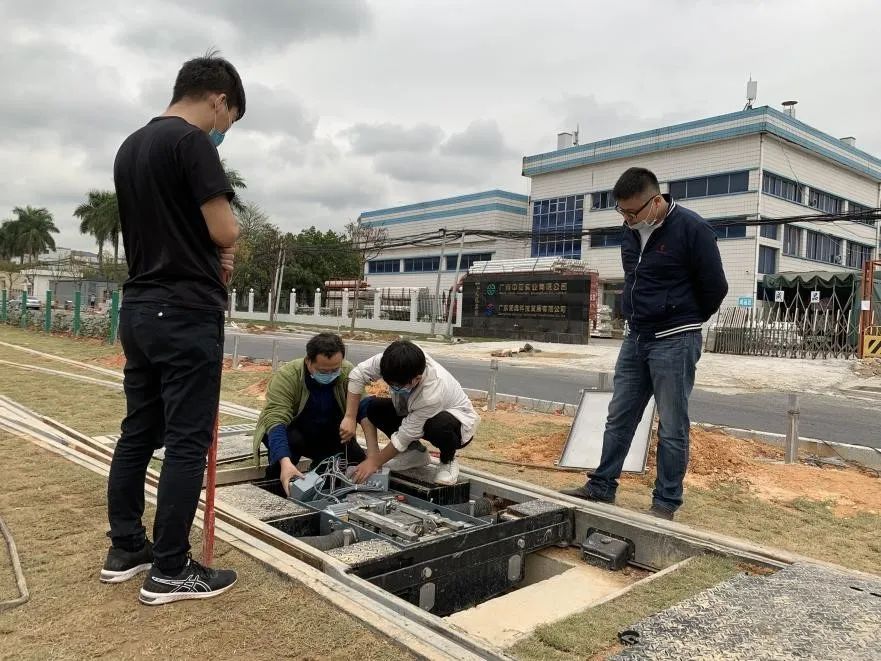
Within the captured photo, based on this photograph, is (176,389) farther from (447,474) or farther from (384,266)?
(384,266)

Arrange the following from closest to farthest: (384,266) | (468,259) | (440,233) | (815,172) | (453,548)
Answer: (453,548), (815,172), (440,233), (468,259), (384,266)

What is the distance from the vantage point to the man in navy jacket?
3.51m

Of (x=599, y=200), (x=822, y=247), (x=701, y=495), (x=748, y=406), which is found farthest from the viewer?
(x=599, y=200)

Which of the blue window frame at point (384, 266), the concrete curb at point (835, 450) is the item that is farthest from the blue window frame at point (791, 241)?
the concrete curb at point (835, 450)

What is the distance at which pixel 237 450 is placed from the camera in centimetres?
480

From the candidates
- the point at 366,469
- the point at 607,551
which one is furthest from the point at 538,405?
the point at 607,551

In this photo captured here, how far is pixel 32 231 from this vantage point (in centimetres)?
6538

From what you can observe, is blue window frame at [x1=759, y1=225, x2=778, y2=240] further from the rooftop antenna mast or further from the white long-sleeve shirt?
the white long-sleeve shirt

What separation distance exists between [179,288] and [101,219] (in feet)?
162

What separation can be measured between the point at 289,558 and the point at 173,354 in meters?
0.97

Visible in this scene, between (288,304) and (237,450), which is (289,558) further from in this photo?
(288,304)

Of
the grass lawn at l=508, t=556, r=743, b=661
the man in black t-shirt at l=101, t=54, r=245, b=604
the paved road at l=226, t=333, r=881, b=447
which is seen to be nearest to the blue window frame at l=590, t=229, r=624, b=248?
the paved road at l=226, t=333, r=881, b=447

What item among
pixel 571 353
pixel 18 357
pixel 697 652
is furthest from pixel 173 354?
pixel 571 353

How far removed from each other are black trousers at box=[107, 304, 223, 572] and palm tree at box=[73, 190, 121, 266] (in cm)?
4413
